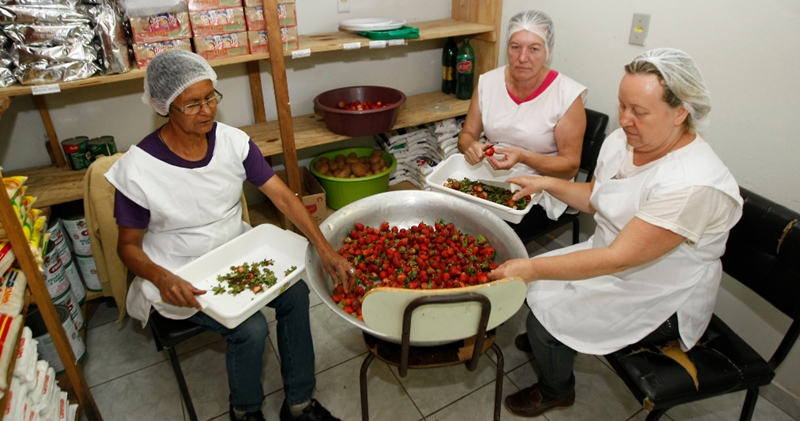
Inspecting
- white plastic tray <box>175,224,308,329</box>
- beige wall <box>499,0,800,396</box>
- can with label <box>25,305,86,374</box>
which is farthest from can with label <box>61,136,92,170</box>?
beige wall <box>499,0,800,396</box>

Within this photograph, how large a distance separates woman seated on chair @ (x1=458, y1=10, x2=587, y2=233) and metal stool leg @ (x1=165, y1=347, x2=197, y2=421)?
4.70 ft

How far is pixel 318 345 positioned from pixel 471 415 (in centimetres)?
78

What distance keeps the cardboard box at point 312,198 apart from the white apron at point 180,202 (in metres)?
0.99

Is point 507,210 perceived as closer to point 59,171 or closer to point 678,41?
point 678,41

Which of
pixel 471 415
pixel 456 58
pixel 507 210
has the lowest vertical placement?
pixel 471 415

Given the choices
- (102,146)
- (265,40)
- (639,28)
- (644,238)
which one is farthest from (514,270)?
(102,146)

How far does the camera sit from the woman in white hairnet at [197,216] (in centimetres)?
155

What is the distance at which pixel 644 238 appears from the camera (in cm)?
137

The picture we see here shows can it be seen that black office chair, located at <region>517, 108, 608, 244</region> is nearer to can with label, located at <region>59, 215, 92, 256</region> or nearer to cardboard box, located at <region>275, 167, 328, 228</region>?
cardboard box, located at <region>275, 167, 328, 228</region>

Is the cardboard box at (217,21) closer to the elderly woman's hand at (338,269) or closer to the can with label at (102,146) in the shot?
the can with label at (102,146)

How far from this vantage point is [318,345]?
Answer: 2.31m

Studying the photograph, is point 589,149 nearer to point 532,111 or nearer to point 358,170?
point 532,111

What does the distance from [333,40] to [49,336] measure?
191 cm

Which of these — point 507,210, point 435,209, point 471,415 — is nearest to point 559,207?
point 507,210
